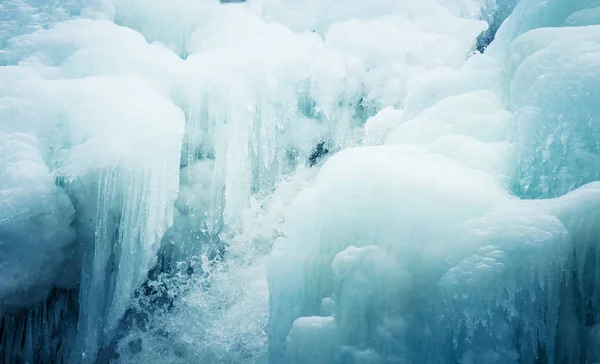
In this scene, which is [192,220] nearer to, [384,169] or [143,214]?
[143,214]

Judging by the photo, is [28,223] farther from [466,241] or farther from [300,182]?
[466,241]

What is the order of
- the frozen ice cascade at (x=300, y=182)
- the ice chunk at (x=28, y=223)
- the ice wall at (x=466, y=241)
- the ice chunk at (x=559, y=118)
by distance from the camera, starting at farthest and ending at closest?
1. the ice chunk at (x=28, y=223)
2. the ice chunk at (x=559, y=118)
3. the frozen ice cascade at (x=300, y=182)
4. the ice wall at (x=466, y=241)

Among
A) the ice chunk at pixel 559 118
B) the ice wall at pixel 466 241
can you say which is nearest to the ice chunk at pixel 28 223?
the ice wall at pixel 466 241

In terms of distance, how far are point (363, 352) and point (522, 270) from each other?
116cm

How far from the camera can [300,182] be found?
6.26m

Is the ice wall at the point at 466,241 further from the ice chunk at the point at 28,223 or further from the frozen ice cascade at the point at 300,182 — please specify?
the ice chunk at the point at 28,223

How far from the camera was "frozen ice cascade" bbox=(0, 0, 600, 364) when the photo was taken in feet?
9.57

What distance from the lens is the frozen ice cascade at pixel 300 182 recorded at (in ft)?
9.57

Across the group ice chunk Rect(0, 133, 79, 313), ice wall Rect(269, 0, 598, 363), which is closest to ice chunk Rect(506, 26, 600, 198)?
ice wall Rect(269, 0, 598, 363)

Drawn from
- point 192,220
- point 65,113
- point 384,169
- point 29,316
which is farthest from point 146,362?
point 384,169

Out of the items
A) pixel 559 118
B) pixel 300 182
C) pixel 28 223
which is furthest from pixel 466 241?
pixel 28 223

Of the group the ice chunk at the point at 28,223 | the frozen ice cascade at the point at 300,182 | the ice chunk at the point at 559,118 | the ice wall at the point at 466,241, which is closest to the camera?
the ice wall at the point at 466,241

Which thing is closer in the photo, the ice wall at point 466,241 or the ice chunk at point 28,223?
the ice wall at point 466,241

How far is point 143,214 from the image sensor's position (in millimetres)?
4758
